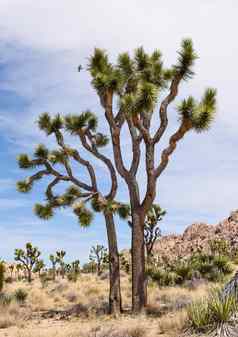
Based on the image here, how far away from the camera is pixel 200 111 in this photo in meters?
Result: 12.6

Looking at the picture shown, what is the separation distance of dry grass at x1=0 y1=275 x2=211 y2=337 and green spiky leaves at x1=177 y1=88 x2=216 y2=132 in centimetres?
458

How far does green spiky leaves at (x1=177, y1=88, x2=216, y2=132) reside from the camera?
12625mm

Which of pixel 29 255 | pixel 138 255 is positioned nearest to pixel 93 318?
pixel 138 255

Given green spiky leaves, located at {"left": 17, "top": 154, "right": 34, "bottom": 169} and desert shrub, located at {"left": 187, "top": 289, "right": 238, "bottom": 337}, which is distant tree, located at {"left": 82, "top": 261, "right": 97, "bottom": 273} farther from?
desert shrub, located at {"left": 187, "top": 289, "right": 238, "bottom": 337}

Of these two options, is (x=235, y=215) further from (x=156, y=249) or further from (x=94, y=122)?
(x=94, y=122)

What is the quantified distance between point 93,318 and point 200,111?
6107 mm

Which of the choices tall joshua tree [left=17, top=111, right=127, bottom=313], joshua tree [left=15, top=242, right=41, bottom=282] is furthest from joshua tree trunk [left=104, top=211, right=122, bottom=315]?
joshua tree [left=15, top=242, right=41, bottom=282]

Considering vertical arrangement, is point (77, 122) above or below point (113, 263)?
above

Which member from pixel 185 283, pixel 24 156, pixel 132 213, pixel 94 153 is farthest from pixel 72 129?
pixel 185 283

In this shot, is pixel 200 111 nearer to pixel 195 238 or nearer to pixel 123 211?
pixel 123 211

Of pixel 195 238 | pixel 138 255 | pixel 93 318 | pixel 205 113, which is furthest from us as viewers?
pixel 195 238

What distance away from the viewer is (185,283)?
21.5 meters

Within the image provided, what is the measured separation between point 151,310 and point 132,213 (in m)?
2.70

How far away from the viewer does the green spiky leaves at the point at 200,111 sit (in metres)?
12.6
